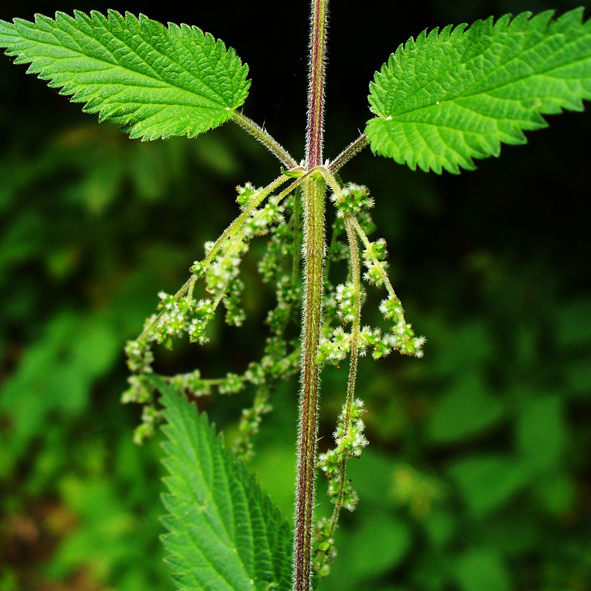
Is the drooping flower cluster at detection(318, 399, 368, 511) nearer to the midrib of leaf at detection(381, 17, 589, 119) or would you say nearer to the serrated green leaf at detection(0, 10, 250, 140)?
the midrib of leaf at detection(381, 17, 589, 119)

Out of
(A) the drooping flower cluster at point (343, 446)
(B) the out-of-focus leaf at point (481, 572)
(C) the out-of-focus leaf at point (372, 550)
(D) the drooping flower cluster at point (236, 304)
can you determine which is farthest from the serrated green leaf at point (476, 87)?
(B) the out-of-focus leaf at point (481, 572)

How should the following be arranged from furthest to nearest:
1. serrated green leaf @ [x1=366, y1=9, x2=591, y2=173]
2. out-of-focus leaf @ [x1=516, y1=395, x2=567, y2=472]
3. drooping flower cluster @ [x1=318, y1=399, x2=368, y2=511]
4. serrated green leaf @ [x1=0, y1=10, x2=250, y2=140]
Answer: out-of-focus leaf @ [x1=516, y1=395, x2=567, y2=472], serrated green leaf @ [x1=0, y1=10, x2=250, y2=140], drooping flower cluster @ [x1=318, y1=399, x2=368, y2=511], serrated green leaf @ [x1=366, y1=9, x2=591, y2=173]

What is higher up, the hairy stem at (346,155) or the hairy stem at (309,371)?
the hairy stem at (346,155)

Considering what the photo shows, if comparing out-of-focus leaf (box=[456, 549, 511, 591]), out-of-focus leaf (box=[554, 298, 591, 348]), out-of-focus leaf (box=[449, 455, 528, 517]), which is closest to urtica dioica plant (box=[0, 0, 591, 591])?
out-of-focus leaf (box=[456, 549, 511, 591])

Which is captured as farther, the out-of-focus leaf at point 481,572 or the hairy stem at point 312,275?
the out-of-focus leaf at point 481,572

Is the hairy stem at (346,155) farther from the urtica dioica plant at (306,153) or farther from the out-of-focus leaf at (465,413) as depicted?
the out-of-focus leaf at (465,413)

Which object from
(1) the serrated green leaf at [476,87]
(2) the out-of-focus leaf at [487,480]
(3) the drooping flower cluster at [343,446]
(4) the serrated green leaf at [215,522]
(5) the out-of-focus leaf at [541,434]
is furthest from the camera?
(5) the out-of-focus leaf at [541,434]

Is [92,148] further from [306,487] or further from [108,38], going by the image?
[306,487]

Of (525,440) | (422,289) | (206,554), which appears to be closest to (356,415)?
(206,554)

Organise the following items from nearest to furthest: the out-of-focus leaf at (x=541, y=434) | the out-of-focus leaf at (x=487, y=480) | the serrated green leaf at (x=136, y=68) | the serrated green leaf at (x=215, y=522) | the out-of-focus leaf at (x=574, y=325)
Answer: the serrated green leaf at (x=136, y=68) < the serrated green leaf at (x=215, y=522) < the out-of-focus leaf at (x=487, y=480) < the out-of-focus leaf at (x=541, y=434) < the out-of-focus leaf at (x=574, y=325)
